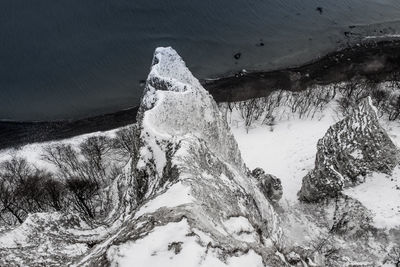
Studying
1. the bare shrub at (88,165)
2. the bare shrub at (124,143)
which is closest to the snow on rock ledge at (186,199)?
the bare shrub at (88,165)

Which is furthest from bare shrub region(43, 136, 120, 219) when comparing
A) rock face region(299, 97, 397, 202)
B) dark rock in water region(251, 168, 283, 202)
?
rock face region(299, 97, 397, 202)

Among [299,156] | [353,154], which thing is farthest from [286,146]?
[353,154]

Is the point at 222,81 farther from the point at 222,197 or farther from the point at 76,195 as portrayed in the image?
the point at 222,197

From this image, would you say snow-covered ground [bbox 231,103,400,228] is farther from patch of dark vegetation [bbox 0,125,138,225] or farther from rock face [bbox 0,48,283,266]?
patch of dark vegetation [bbox 0,125,138,225]

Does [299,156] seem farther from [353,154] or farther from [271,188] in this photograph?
[271,188]

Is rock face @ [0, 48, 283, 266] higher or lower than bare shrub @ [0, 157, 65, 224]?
higher

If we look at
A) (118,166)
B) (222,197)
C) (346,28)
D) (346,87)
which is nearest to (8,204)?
(118,166)
